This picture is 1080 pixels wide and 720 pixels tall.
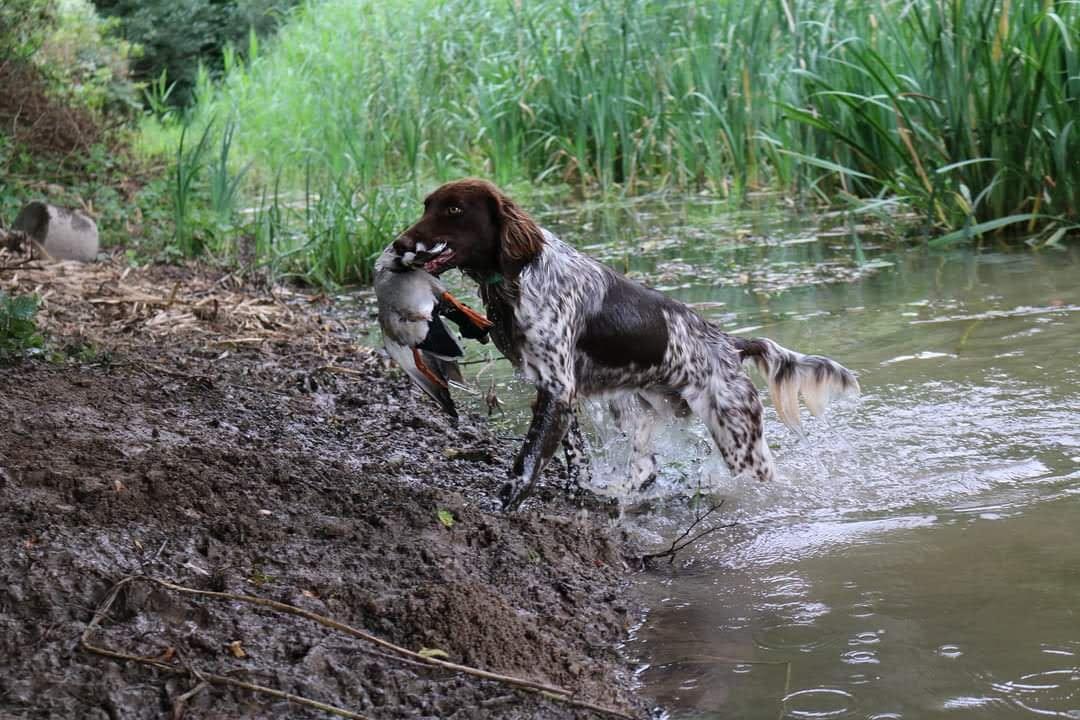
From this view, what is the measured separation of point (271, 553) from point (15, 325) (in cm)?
231

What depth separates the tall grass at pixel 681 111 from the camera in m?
8.00

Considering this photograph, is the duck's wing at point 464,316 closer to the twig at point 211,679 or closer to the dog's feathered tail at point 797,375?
the dog's feathered tail at point 797,375

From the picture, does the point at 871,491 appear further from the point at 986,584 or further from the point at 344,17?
the point at 344,17

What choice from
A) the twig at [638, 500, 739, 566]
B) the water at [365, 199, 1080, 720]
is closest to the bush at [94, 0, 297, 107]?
the water at [365, 199, 1080, 720]

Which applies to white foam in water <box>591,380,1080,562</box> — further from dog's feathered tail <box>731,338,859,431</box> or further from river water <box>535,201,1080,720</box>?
dog's feathered tail <box>731,338,859,431</box>

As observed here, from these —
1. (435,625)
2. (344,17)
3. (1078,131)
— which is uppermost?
(344,17)

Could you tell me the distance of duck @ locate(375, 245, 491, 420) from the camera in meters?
4.20

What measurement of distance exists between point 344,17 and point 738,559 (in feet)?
49.7

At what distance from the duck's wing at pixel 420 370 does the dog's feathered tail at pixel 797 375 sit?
4.15ft

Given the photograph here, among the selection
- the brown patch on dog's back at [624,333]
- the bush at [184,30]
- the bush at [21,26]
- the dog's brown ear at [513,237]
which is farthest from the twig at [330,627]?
the bush at [184,30]

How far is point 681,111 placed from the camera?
10469 millimetres

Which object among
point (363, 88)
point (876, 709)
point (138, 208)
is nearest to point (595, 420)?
point (876, 709)

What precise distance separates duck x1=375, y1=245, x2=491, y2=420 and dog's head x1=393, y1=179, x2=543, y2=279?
31 mm

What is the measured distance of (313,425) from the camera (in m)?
5.21
